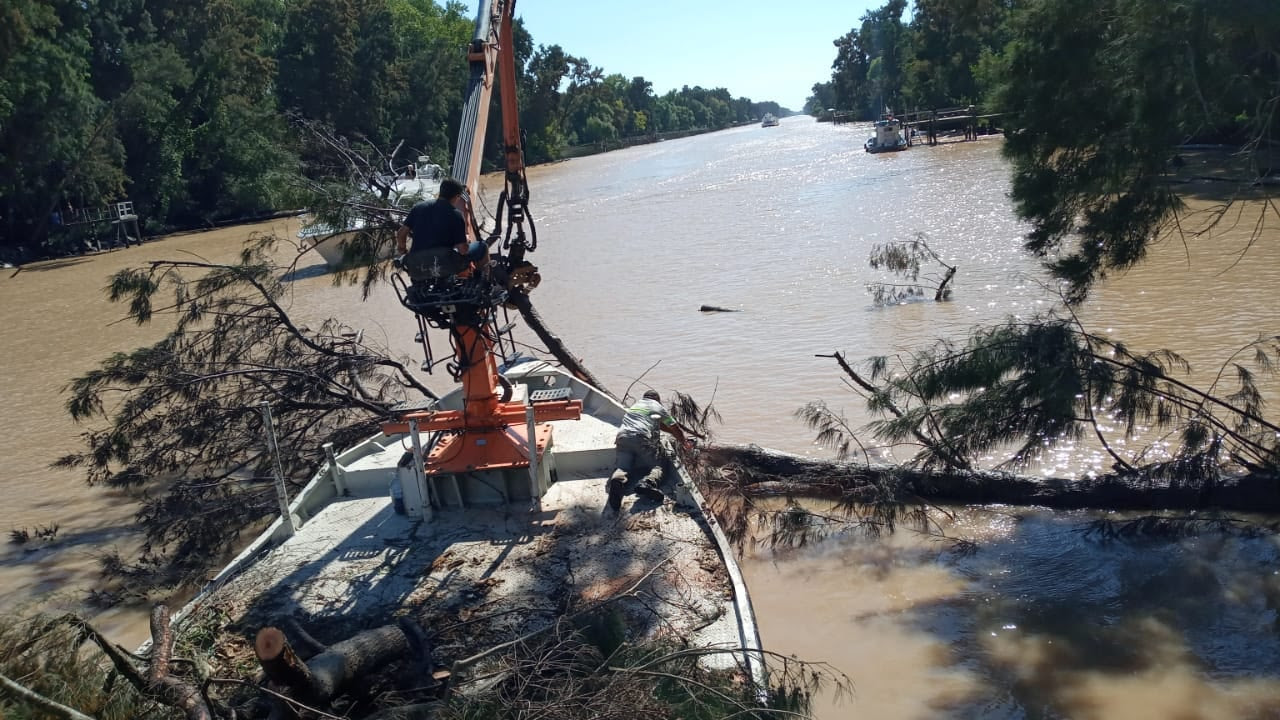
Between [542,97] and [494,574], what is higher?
[542,97]

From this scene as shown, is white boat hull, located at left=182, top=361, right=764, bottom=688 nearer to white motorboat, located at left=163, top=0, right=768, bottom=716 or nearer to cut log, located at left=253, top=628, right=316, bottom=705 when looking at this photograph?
white motorboat, located at left=163, top=0, right=768, bottom=716

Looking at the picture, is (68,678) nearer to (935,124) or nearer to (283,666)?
(283,666)

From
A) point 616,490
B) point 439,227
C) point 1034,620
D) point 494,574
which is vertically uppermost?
point 439,227

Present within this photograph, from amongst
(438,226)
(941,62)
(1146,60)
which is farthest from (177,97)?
(1146,60)

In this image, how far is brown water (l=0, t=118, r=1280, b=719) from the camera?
6.05 m

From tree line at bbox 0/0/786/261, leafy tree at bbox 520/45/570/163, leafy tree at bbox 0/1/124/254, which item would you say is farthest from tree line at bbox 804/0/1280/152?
leafy tree at bbox 520/45/570/163

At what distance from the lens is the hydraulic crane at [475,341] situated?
6.30 meters

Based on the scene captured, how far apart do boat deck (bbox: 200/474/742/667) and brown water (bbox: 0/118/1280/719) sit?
49.4 inches

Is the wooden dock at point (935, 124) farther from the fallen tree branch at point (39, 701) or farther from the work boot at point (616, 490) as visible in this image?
the fallen tree branch at point (39, 701)

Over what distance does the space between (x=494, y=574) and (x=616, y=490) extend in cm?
116

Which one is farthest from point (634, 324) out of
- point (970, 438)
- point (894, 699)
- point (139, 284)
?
point (894, 699)

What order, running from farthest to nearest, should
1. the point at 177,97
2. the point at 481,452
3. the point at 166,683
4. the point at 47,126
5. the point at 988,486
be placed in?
the point at 177,97, the point at 47,126, the point at 988,486, the point at 481,452, the point at 166,683

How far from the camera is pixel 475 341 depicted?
6.61 metres

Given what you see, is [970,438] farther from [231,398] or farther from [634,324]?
[634,324]
